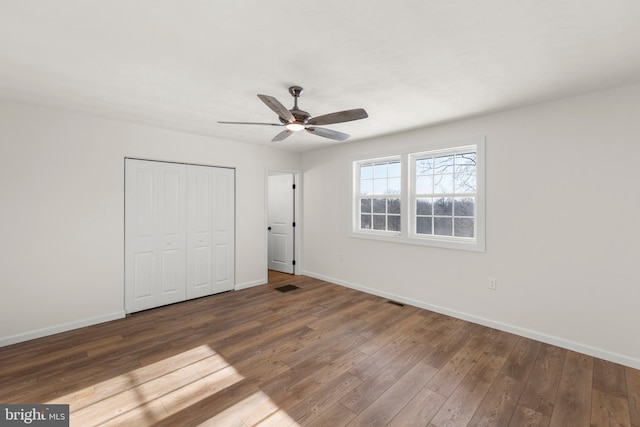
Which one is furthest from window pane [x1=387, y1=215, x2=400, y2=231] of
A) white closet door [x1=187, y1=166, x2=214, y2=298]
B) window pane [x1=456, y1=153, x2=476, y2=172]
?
white closet door [x1=187, y1=166, x2=214, y2=298]

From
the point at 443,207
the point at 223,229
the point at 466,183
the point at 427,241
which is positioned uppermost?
the point at 466,183

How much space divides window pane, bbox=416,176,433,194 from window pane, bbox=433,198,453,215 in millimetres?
192

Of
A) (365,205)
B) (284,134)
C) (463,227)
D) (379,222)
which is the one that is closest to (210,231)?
(284,134)

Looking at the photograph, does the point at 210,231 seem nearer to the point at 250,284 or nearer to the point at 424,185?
the point at 250,284

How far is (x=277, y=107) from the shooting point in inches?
89.4

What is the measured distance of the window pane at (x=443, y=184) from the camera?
3.85m

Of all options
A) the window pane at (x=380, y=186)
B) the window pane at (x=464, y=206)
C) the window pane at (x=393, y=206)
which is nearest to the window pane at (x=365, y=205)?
the window pane at (x=380, y=186)

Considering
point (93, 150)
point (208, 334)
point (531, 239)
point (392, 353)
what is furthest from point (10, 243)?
point (531, 239)

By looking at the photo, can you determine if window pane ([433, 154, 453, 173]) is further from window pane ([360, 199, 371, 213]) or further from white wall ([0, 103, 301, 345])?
white wall ([0, 103, 301, 345])

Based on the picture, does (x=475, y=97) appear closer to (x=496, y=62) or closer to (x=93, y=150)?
(x=496, y=62)

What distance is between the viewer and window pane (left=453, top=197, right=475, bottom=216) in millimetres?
3650

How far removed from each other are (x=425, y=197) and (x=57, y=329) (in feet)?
15.9

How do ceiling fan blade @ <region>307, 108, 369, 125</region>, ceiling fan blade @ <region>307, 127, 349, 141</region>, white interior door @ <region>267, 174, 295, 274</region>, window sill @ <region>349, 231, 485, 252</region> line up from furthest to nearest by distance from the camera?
white interior door @ <region>267, 174, 295, 274</region> < window sill @ <region>349, 231, 485, 252</region> < ceiling fan blade @ <region>307, 127, 349, 141</region> < ceiling fan blade @ <region>307, 108, 369, 125</region>

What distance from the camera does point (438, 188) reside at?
395 centimetres
